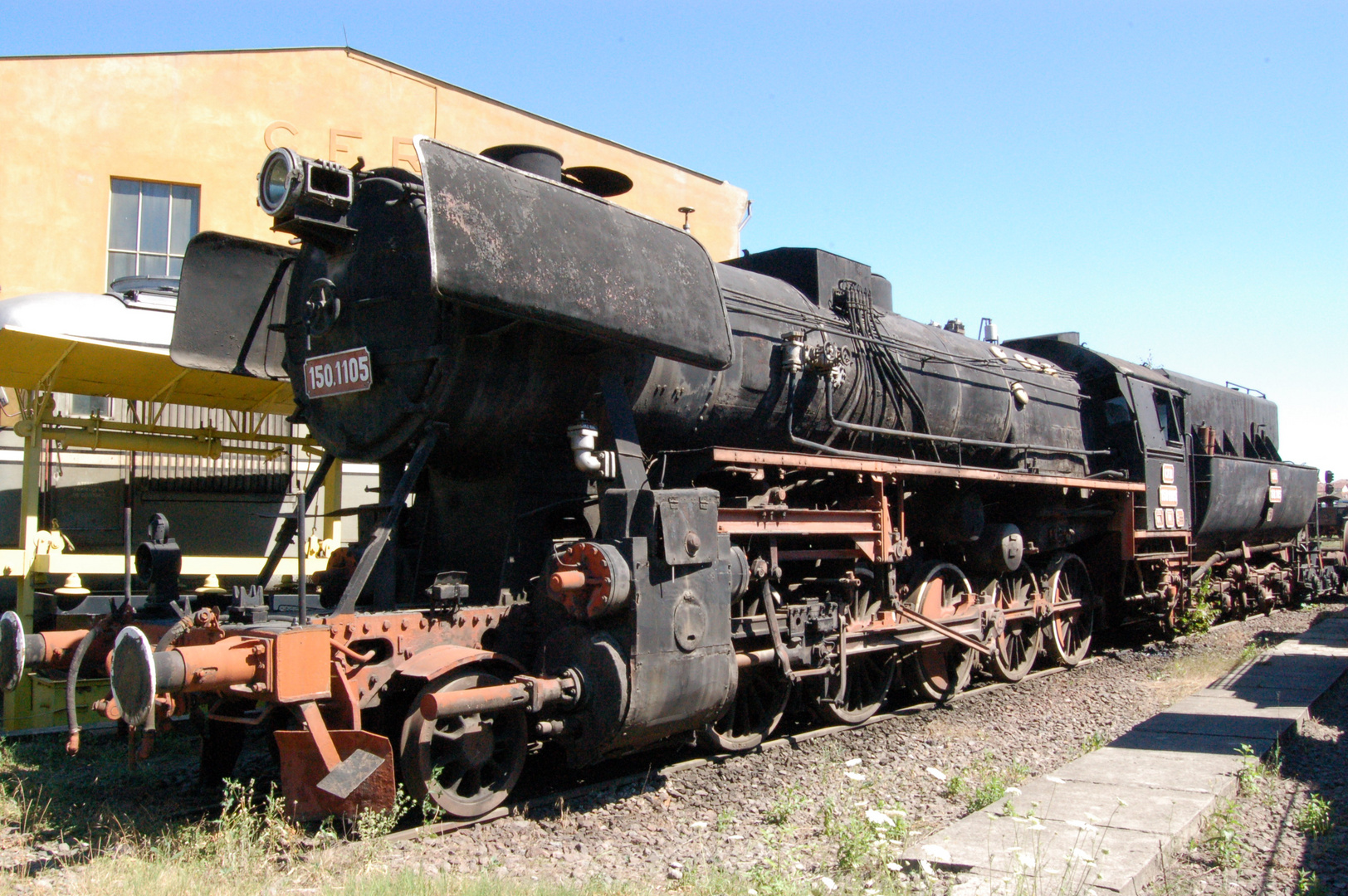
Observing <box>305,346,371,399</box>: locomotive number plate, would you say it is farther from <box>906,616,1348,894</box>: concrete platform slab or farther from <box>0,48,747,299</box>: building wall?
<box>0,48,747,299</box>: building wall

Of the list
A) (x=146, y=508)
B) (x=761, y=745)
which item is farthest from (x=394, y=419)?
(x=146, y=508)

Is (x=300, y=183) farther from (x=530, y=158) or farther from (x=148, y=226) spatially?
(x=148, y=226)

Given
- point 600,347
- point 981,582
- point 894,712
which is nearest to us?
point 600,347

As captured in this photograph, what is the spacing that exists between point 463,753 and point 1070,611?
792 cm

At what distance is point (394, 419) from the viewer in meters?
5.61

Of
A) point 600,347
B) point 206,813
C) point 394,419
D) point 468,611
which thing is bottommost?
point 206,813

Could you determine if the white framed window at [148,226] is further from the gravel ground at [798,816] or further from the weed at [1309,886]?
the weed at [1309,886]

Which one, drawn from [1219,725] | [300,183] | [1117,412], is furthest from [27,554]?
[1117,412]

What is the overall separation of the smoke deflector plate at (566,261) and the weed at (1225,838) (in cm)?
351

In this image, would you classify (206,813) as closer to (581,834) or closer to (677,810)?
(581,834)

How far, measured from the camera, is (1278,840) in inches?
201

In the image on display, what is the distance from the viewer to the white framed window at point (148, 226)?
14891 millimetres

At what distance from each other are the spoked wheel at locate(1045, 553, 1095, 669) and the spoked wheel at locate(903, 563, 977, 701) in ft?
5.43

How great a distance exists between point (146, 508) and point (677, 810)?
8.93m
